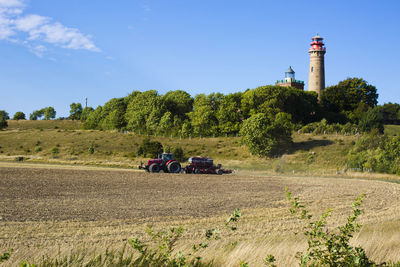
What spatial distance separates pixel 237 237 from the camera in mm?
12008

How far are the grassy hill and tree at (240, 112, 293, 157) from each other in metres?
1.74

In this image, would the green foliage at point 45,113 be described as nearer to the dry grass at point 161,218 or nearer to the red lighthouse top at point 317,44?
the red lighthouse top at point 317,44

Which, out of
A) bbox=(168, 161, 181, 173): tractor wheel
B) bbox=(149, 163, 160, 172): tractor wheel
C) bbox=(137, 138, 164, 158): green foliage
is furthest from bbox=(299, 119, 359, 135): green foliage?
bbox=(149, 163, 160, 172): tractor wheel

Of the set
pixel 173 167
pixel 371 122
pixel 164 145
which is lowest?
pixel 173 167

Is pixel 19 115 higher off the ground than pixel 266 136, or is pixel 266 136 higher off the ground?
pixel 19 115

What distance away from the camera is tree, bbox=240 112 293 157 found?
67287 millimetres

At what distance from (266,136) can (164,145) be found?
72.7ft

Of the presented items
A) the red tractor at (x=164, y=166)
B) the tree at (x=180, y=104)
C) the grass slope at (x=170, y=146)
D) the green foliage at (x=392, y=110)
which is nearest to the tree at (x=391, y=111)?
the green foliage at (x=392, y=110)

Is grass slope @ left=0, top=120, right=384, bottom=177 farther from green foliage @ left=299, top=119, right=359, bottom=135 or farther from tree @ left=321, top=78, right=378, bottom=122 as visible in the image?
tree @ left=321, top=78, right=378, bottom=122

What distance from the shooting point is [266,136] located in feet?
224

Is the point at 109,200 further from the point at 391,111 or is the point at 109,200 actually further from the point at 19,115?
the point at 19,115

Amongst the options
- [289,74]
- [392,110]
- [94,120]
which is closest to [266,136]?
[289,74]

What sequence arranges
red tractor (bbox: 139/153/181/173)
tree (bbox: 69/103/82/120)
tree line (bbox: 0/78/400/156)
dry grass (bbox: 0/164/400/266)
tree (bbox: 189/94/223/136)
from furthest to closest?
tree (bbox: 69/103/82/120) < tree (bbox: 189/94/223/136) < tree line (bbox: 0/78/400/156) < red tractor (bbox: 139/153/181/173) < dry grass (bbox: 0/164/400/266)

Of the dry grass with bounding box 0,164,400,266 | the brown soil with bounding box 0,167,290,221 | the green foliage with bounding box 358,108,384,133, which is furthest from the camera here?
the green foliage with bounding box 358,108,384,133
